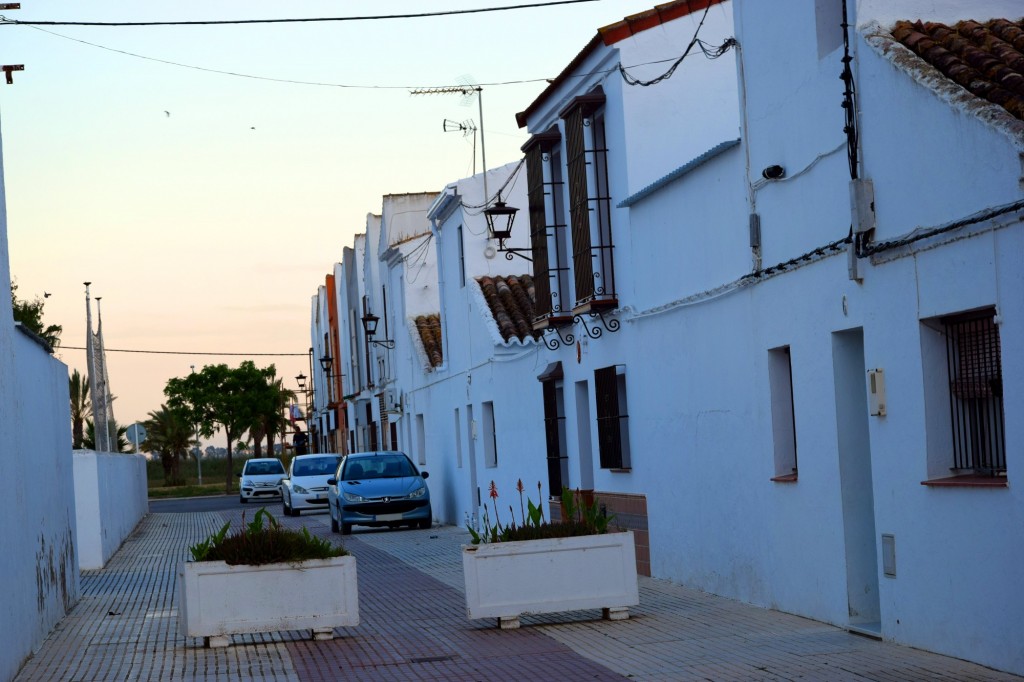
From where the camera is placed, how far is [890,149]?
10008mm

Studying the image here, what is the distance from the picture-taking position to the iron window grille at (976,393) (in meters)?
9.19

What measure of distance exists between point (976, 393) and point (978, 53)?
237 cm

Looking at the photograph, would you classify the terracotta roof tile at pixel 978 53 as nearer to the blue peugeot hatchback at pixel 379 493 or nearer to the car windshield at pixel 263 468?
the blue peugeot hatchback at pixel 379 493

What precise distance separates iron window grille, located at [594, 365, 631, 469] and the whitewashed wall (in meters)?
6.57

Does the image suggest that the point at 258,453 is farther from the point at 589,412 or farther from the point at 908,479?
the point at 908,479

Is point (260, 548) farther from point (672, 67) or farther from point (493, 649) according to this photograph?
point (672, 67)

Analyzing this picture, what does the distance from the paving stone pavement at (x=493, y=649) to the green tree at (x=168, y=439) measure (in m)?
56.4

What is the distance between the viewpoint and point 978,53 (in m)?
9.62

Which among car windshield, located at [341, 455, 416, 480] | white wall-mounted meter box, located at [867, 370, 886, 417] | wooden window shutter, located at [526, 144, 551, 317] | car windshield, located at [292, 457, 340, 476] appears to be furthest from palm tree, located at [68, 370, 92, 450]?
white wall-mounted meter box, located at [867, 370, 886, 417]

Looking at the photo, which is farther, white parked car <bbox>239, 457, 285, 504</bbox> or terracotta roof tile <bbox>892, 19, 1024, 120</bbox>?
white parked car <bbox>239, 457, 285, 504</bbox>

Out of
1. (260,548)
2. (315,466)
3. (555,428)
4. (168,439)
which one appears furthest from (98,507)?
(168,439)

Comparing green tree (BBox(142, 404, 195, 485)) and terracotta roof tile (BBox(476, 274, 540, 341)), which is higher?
terracotta roof tile (BBox(476, 274, 540, 341))

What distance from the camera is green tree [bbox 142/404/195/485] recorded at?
71188 millimetres

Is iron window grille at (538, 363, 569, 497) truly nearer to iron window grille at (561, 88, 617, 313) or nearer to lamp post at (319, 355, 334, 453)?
iron window grille at (561, 88, 617, 313)
